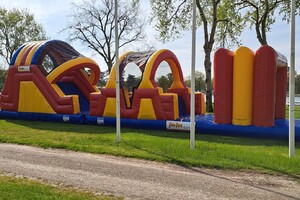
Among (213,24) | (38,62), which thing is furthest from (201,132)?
(213,24)

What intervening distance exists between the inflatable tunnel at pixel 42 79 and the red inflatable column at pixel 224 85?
5.88m

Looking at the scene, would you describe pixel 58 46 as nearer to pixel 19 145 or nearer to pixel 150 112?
pixel 150 112

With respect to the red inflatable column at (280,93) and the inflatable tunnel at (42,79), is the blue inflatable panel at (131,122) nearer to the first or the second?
the inflatable tunnel at (42,79)

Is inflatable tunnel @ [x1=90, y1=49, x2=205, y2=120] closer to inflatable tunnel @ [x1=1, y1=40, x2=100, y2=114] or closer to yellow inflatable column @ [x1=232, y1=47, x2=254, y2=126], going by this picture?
inflatable tunnel @ [x1=1, y1=40, x2=100, y2=114]

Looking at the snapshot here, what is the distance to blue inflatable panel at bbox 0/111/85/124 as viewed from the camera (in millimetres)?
12516

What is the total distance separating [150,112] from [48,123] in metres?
4.25

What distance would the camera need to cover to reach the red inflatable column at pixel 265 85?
374 inches

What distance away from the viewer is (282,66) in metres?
11.4

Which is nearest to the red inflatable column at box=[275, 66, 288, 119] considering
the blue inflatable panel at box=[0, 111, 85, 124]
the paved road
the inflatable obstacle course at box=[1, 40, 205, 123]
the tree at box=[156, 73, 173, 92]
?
the inflatable obstacle course at box=[1, 40, 205, 123]

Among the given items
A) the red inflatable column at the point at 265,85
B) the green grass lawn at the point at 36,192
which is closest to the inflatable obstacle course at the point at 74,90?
the red inflatable column at the point at 265,85

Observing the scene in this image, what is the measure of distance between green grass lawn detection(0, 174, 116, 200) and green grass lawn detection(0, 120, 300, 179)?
240cm

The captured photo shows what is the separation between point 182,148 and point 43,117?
25.7ft

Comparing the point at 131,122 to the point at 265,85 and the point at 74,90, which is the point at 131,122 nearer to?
the point at 265,85

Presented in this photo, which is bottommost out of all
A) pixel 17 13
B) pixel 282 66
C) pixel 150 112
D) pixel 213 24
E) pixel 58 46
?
pixel 150 112
